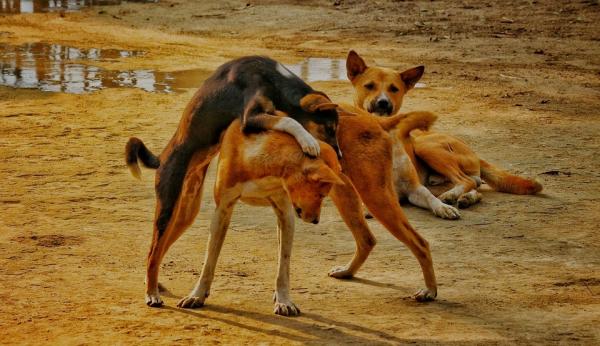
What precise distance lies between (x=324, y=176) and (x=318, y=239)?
2.16 metres

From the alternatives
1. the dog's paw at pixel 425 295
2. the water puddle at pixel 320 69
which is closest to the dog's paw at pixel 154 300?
the dog's paw at pixel 425 295

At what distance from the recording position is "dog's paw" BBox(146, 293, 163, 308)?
19.9 feet

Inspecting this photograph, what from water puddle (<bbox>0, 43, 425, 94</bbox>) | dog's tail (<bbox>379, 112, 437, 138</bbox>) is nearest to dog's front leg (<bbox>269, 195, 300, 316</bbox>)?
dog's tail (<bbox>379, 112, 437, 138</bbox>)

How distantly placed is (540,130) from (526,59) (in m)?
4.78

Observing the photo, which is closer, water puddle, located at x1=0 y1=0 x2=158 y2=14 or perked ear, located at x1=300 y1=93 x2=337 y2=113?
perked ear, located at x1=300 y1=93 x2=337 y2=113

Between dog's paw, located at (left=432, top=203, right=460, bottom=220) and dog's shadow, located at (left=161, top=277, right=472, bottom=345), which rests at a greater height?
dog's shadow, located at (left=161, top=277, right=472, bottom=345)

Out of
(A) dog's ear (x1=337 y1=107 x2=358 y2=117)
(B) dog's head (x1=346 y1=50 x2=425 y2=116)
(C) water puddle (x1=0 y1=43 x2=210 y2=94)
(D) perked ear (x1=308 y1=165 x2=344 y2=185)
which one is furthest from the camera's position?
(C) water puddle (x1=0 y1=43 x2=210 y2=94)

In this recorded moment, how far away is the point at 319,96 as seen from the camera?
20.5ft

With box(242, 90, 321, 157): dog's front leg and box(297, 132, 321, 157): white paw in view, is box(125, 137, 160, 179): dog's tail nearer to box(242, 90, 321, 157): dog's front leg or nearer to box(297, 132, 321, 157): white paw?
box(242, 90, 321, 157): dog's front leg

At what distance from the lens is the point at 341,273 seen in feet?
Result: 22.2

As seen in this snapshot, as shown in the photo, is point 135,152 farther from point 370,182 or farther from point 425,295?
point 425,295

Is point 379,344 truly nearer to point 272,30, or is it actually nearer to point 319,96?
point 319,96

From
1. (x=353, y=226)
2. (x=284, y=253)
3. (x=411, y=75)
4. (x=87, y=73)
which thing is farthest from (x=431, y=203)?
(x=87, y=73)

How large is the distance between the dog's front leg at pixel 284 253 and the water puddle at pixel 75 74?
7147 millimetres
